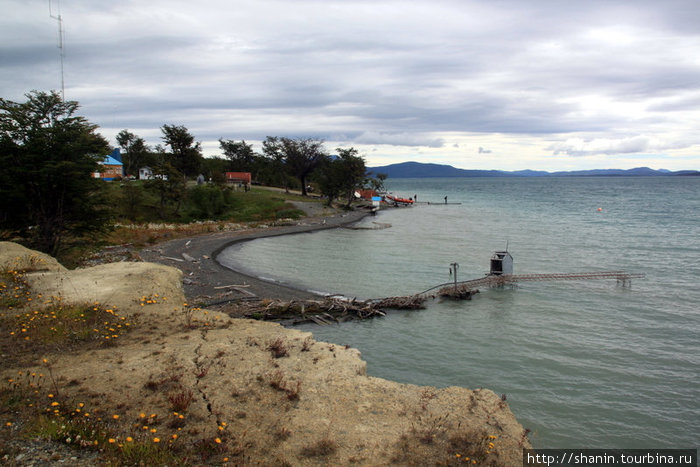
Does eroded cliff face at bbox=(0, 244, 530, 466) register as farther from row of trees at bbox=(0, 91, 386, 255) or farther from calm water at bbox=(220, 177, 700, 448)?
row of trees at bbox=(0, 91, 386, 255)

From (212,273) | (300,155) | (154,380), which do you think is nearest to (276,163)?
(300,155)

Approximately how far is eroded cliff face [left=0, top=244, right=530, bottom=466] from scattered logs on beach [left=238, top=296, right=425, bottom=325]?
6.15 m

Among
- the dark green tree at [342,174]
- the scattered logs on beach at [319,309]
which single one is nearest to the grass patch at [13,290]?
the scattered logs on beach at [319,309]

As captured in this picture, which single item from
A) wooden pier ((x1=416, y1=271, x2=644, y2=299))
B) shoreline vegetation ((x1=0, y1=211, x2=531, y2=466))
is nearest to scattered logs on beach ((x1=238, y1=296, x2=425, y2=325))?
wooden pier ((x1=416, y1=271, x2=644, y2=299))

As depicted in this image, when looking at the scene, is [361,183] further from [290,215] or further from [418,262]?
[418,262]

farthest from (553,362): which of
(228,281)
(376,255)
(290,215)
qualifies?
(290,215)

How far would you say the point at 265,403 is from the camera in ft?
31.6

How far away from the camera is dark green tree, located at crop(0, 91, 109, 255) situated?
→ 69.2ft

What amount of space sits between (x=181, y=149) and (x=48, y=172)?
56.6 metres

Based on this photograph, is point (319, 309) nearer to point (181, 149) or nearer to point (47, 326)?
point (47, 326)

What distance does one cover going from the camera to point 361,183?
286 ft

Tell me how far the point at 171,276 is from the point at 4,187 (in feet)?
34.3

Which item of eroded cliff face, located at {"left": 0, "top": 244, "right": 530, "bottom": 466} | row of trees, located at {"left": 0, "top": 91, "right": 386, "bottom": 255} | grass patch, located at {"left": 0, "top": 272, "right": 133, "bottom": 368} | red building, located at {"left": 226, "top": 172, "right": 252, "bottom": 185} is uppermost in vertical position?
red building, located at {"left": 226, "top": 172, "right": 252, "bottom": 185}

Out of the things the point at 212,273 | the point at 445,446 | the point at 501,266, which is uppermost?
the point at 501,266
